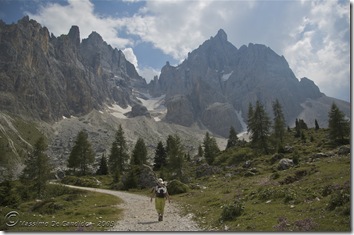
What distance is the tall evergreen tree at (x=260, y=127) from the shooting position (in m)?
72.9

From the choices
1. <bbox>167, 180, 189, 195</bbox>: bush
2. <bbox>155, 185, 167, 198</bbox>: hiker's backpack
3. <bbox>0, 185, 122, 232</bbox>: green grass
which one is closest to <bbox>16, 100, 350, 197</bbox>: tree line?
<bbox>167, 180, 189, 195</bbox>: bush

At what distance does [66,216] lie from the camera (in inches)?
910

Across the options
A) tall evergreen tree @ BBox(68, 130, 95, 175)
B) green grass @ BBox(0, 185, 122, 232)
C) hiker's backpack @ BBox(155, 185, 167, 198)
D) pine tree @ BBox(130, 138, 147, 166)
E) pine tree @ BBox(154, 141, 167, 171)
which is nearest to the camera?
green grass @ BBox(0, 185, 122, 232)

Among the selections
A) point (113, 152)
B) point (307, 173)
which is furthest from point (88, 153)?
point (307, 173)

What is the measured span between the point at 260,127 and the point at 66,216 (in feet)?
189

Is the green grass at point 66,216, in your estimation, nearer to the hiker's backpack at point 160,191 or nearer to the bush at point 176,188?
the hiker's backpack at point 160,191

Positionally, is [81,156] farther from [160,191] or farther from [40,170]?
[160,191]

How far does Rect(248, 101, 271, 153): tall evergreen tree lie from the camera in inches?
2872

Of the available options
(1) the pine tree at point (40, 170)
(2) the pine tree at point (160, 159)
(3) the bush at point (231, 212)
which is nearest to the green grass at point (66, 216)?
(3) the bush at point (231, 212)

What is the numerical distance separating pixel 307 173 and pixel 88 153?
6508cm

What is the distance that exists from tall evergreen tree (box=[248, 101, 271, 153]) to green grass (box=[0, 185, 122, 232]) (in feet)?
153

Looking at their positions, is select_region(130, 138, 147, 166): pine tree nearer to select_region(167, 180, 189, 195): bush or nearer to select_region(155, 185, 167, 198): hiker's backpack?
select_region(167, 180, 189, 195): bush

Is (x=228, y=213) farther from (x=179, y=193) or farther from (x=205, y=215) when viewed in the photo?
(x=179, y=193)

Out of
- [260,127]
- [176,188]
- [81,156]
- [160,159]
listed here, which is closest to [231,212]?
[176,188]
